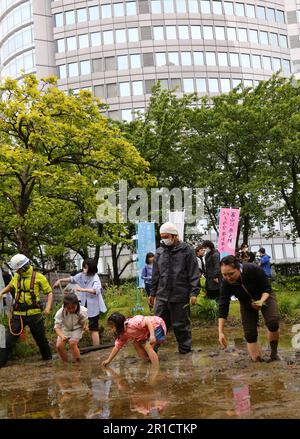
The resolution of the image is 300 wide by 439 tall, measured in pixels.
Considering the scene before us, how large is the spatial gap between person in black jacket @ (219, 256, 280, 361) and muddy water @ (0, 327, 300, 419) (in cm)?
39

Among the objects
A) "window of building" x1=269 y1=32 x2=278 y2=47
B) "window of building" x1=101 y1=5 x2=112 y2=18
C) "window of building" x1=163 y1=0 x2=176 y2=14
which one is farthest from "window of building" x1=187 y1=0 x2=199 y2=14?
"window of building" x1=269 y1=32 x2=278 y2=47

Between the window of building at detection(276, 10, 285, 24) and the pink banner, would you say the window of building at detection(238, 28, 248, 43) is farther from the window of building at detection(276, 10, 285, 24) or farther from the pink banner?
the pink banner

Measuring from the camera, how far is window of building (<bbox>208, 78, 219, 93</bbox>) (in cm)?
5384

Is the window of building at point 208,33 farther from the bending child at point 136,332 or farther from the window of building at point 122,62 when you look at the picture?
the bending child at point 136,332

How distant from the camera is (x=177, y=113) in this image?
2769cm

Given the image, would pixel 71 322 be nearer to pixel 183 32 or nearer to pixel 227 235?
pixel 227 235

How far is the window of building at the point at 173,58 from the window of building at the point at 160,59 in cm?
64

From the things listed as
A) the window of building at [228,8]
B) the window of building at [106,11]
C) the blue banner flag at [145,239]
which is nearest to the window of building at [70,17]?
the window of building at [106,11]

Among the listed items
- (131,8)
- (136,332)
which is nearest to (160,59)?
(131,8)

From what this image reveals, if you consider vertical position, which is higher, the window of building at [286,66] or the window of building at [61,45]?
the window of building at [61,45]

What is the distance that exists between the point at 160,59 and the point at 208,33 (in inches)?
259

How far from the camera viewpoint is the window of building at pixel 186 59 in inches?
2106

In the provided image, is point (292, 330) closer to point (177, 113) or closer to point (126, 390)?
point (126, 390)

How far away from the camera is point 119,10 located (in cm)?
5366
